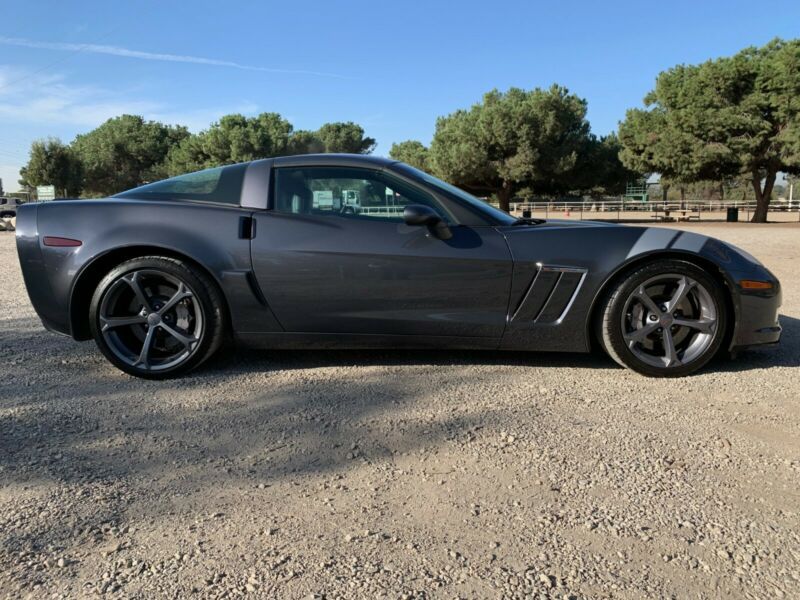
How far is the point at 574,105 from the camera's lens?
114ft

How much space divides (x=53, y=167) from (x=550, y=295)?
183 ft

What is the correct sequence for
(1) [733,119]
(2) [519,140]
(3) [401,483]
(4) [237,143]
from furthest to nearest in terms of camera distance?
1. (4) [237,143]
2. (2) [519,140]
3. (1) [733,119]
4. (3) [401,483]

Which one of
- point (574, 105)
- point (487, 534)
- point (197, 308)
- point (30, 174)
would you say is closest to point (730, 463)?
point (487, 534)

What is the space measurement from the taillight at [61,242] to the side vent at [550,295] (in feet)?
8.71

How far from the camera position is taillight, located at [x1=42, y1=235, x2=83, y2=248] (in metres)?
3.44

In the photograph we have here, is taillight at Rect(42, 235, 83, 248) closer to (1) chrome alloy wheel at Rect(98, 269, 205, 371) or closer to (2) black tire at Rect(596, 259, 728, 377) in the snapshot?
(1) chrome alloy wheel at Rect(98, 269, 205, 371)

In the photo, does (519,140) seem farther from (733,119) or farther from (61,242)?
(61,242)

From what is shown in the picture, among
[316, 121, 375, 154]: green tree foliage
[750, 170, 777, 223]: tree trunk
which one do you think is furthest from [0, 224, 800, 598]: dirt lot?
[316, 121, 375, 154]: green tree foliage

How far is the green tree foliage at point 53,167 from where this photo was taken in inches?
1895

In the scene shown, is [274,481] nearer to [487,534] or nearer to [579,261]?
[487,534]

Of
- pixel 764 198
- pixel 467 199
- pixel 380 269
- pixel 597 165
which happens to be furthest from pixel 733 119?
pixel 380 269

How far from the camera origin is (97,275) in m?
3.56

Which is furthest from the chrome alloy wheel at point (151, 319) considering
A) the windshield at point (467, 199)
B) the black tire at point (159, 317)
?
the windshield at point (467, 199)

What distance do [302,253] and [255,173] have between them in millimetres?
657
